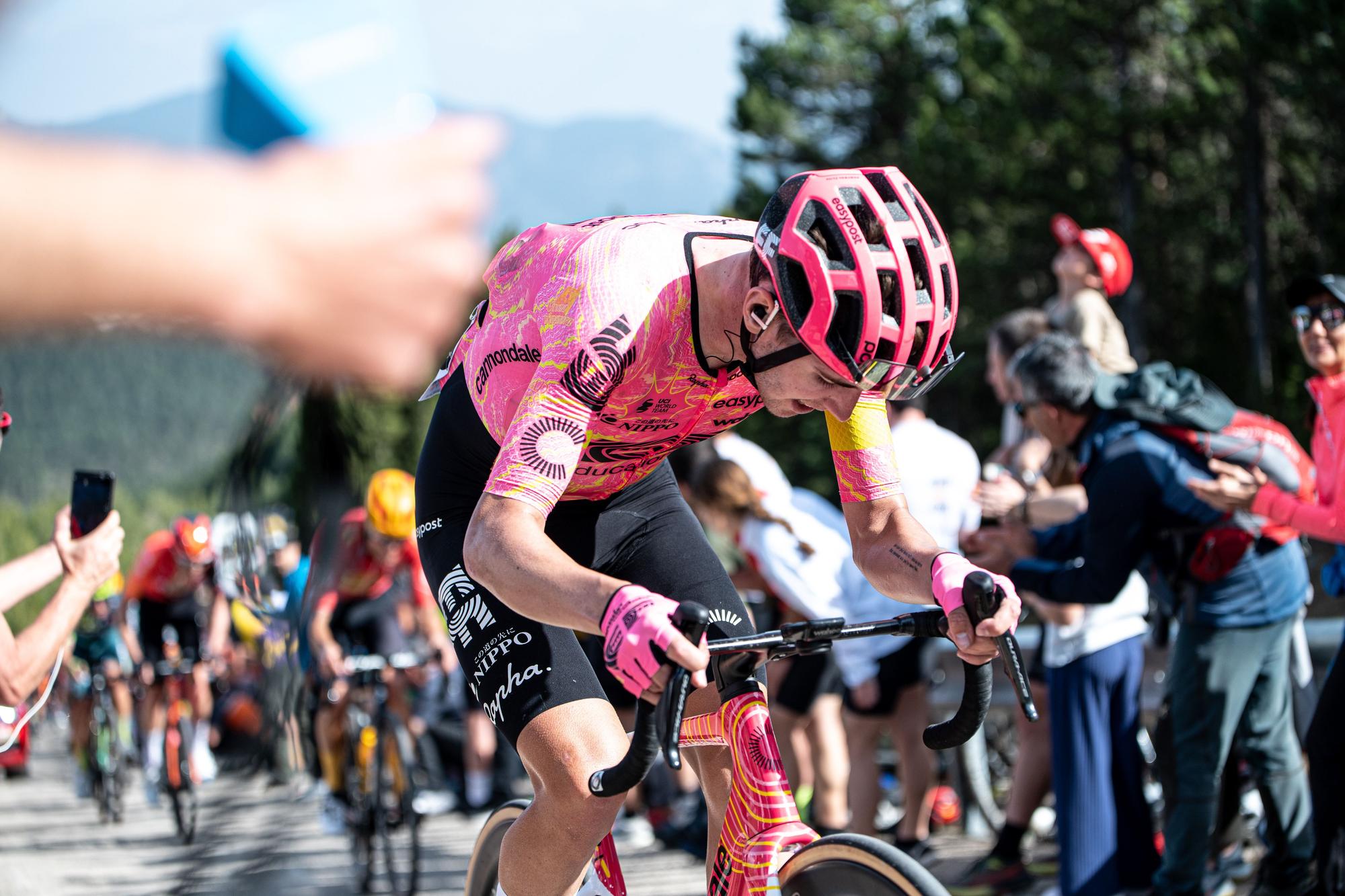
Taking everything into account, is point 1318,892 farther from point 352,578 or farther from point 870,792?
point 352,578

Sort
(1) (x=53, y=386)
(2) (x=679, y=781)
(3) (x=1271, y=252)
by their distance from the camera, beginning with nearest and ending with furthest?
1. (1) (x=53, y=386)
2. (2) (x=679, y=781)
3. (3) (x=1271, y=252)

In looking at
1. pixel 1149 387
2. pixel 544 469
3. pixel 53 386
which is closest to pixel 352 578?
pixel 53 386

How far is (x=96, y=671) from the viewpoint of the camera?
470 inches

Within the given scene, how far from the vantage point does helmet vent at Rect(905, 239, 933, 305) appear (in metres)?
2.71

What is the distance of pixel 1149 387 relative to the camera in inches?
187

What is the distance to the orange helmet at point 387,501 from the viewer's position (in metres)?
1.52

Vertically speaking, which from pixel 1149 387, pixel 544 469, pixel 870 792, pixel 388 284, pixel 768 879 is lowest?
pixel 870 792

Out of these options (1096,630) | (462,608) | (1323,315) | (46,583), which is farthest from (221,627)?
(1323,315)

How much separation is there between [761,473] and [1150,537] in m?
2.21

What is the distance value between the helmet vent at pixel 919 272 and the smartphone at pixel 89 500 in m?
1.61

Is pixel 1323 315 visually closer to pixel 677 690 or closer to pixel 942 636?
pixel 942 636

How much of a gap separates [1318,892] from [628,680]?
10.6 feet

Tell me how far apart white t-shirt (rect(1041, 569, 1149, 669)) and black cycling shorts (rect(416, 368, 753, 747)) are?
7.20 ft

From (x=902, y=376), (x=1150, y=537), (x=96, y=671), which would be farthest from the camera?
(x=96, y=671)
